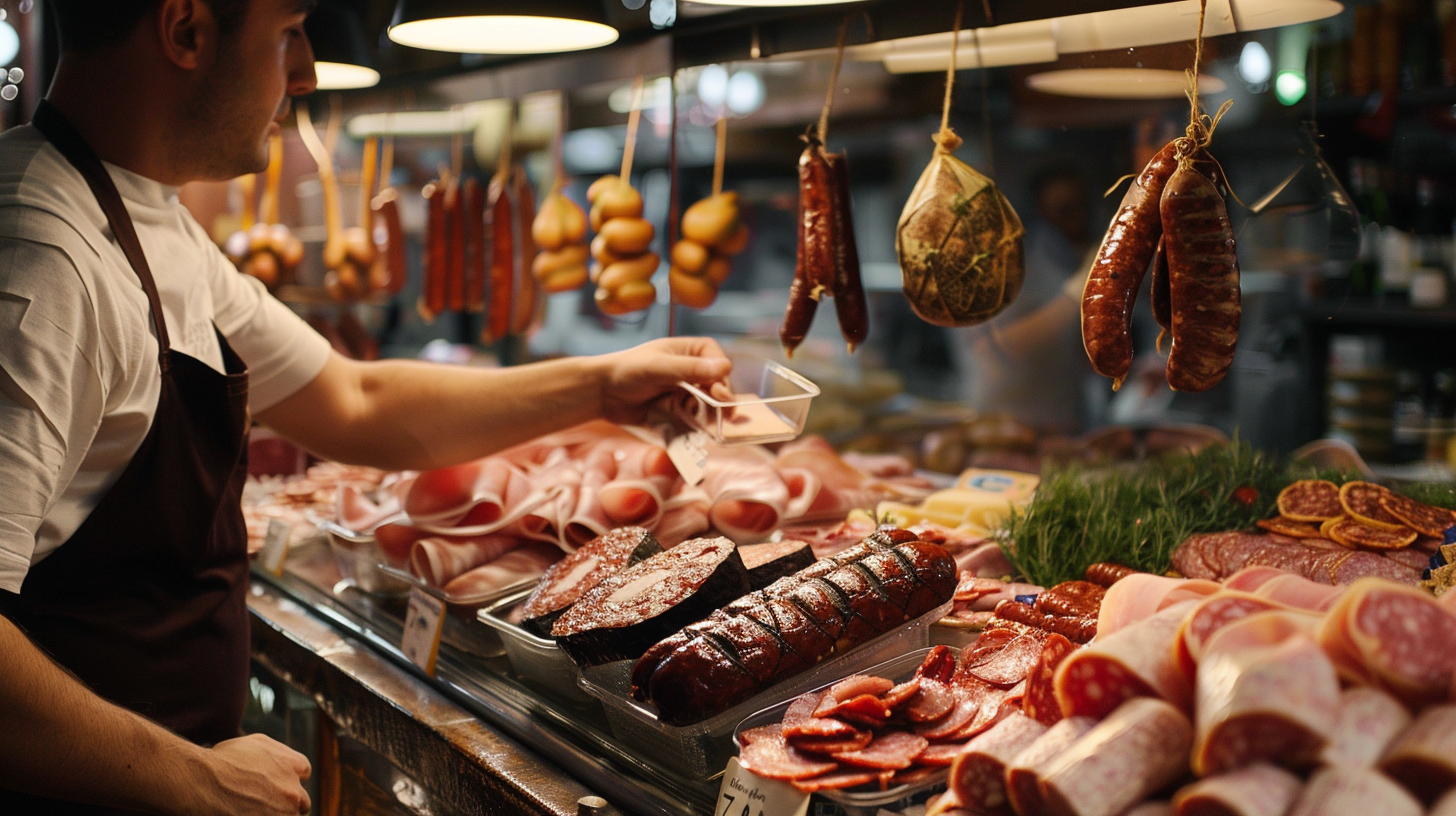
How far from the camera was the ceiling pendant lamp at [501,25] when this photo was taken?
87.6 inches

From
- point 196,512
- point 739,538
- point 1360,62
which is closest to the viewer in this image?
point 196,512

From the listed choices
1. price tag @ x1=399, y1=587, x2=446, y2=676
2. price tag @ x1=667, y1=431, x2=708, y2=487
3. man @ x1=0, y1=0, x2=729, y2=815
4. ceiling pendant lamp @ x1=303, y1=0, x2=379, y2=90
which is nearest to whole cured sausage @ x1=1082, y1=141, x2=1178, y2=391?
price tag @ x1=667, y1=431, x2=708, y2=487

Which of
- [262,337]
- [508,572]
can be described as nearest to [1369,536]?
[508,572]

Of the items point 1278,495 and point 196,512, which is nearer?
point 196,512

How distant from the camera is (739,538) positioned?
97.0 inches

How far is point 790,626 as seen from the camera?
155 centimetres

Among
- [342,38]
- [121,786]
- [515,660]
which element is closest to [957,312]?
[515,660]

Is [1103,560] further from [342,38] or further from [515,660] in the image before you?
[342,38]

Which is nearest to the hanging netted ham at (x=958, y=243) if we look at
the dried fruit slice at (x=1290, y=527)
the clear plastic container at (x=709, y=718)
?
the clear plastic container at (x=709, y=718)

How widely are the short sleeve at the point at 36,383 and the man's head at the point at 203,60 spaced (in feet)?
1.29

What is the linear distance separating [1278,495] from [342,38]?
2.91 m

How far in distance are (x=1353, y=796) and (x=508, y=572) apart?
1.81 meters

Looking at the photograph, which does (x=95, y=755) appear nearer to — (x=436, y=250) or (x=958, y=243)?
(x=958, y=243)

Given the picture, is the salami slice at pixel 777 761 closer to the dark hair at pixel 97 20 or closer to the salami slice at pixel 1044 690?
the salami slice at pixel 1044 690
